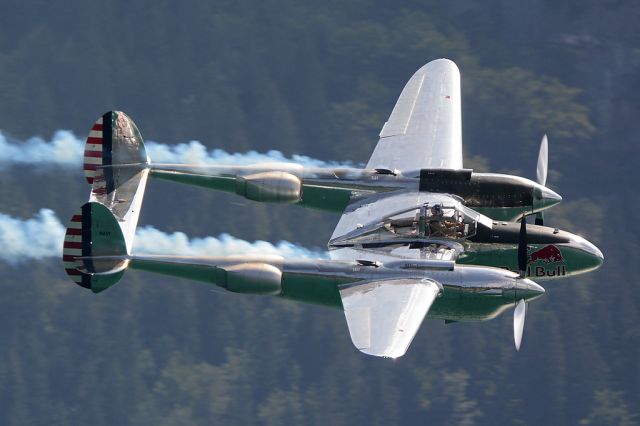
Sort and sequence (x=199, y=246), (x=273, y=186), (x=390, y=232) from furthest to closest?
(x=199, y=246) → (x=273, y=186) → (x=390, y=232)

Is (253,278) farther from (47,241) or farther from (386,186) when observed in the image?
(47,241)

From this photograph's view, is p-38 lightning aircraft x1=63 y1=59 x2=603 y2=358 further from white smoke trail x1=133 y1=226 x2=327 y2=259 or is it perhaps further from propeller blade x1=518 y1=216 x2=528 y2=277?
white smoke trail x1=133 y1=226 x2=327 y2=259

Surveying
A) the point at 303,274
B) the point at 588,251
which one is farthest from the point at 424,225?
the point at 588,251

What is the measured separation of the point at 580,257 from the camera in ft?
170

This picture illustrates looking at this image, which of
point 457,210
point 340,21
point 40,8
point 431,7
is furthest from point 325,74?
point 457,210

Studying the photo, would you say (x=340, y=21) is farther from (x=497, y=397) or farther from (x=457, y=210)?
(x=457, y=210)

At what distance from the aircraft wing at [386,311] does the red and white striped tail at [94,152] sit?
11.9 metres

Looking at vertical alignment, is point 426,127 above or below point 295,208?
below

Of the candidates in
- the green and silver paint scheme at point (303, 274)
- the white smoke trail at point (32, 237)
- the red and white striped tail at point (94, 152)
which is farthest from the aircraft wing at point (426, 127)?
the white smoke trail at point (32, 237)

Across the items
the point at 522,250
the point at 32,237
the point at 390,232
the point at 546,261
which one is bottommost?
the point at 522,250

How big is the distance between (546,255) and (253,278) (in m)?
10.7

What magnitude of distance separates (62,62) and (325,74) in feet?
73.4

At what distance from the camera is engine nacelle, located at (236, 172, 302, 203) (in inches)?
2116

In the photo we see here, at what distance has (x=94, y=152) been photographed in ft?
180
